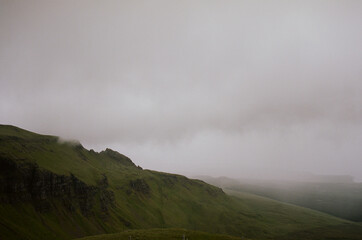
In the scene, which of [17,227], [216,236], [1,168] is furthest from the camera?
[1,168]

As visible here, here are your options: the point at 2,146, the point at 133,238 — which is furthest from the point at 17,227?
the point at 133,238

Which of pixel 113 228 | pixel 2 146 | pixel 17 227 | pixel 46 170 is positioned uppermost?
pixel 2 146

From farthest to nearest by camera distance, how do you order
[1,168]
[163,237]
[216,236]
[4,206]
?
[1,168]
[4,206]
[216,236]
[163,237]

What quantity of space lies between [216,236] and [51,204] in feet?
647

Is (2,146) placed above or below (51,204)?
above

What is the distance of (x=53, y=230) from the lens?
160000 mm

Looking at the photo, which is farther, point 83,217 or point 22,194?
point 83,217

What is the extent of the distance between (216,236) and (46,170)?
209m

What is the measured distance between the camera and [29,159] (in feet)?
641

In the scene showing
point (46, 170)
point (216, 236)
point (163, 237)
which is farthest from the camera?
point (46, 170)

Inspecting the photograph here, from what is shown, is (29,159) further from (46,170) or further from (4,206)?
(4,206)

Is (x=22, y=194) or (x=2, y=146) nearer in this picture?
(x=22, y=194)

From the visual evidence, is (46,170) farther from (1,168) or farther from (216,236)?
(216,236)

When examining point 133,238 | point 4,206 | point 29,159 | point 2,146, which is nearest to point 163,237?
point 133,238
